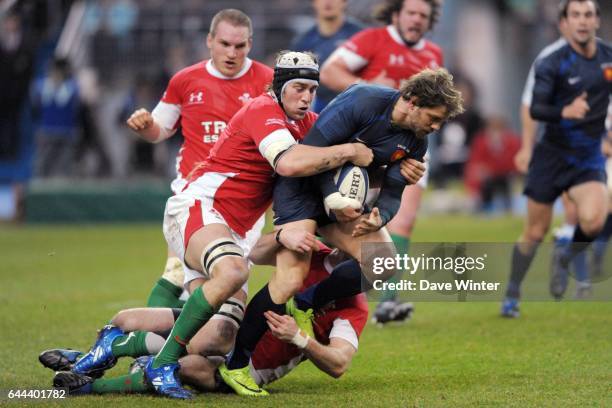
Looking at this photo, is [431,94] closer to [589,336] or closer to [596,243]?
[589,336]

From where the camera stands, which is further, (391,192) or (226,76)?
(226,76)

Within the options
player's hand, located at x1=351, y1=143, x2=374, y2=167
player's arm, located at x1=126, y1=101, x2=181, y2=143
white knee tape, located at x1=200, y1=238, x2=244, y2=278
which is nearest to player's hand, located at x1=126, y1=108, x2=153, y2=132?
player's arm, located at x1=126, y1=101, x2=181, y2=143

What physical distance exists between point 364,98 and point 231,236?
3.79ft

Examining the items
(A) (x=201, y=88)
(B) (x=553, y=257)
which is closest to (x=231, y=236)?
(A) (x=201, y=88)

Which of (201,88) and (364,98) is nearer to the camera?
(364,98)

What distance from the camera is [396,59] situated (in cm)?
1048

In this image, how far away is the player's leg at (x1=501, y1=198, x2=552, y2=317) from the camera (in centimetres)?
1027

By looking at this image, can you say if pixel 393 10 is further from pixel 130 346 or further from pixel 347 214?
pixel 130 346

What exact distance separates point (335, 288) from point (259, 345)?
581 mm

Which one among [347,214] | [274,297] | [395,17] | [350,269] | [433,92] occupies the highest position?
[395,17]

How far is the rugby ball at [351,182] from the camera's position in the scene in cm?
699

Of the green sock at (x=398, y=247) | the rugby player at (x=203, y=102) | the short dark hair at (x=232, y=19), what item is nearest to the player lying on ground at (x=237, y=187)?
the rugby player at (x=203, y=102)

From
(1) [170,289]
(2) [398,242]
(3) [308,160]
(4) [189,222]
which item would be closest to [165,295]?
(1) [170,289]

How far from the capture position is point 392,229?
10.1m
